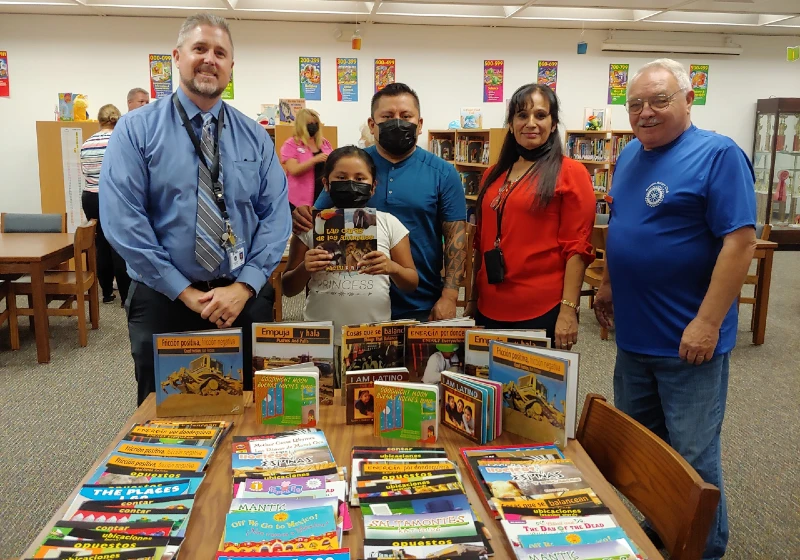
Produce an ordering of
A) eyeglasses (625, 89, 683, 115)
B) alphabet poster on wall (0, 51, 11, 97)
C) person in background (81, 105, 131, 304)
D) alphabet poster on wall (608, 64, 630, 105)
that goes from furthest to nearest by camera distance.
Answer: alphabet poster on wall (608, 64, 630, 105) → alphabet poster on wall (0, 51, 11, 97) → person in background (81, 105, 131, 304) → eyeglasses (625, 89, 683, 115)

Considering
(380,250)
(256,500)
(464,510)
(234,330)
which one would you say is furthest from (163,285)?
(464,510)

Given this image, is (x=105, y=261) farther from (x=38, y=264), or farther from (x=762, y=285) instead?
(x=762, y=285)

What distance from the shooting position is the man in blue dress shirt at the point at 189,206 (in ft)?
6.28

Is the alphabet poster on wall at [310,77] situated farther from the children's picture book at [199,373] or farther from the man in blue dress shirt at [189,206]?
the children's picture book at [199,373]

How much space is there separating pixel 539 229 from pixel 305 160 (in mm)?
4122

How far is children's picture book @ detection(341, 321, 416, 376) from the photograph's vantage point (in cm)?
167

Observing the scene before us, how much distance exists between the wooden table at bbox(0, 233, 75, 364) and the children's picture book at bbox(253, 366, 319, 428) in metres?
3.38

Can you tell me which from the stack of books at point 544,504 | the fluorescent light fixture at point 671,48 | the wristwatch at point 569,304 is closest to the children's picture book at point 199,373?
the stack of books at point 544,504

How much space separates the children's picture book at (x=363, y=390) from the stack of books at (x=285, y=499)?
0.37ft

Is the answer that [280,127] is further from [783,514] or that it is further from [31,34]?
[783,514]

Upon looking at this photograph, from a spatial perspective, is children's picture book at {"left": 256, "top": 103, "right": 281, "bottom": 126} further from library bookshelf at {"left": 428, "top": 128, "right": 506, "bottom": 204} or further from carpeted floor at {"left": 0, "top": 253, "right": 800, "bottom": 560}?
carpeted floor at {"left": 0, "top": 253, "right": 800, "bottom": 560}

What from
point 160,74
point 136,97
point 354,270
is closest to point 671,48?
point 160,74

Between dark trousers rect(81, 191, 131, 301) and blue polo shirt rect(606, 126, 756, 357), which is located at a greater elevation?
blue polo shirt rect(606, 126, 756, 357)

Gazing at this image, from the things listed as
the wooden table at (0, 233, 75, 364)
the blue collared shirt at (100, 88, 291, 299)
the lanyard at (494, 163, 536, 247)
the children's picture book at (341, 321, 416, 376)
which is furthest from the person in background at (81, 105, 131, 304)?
the children's picture book at (341, 321, 416, 376)
